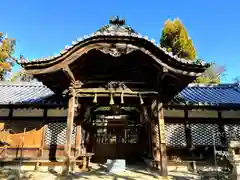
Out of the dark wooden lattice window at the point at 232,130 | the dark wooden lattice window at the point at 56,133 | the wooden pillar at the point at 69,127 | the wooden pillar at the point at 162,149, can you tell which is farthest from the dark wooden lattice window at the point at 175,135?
the wooden pillar at the point at 69,127

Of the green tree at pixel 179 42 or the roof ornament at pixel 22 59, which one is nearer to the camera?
the roof ornament at pixel 22 59

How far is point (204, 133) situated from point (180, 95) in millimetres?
2446

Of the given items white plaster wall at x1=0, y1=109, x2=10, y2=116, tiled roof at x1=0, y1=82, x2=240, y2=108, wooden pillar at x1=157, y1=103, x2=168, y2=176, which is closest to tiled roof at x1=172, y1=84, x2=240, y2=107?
tiled roof at x1=0, y1=82, x2=240, y2=108

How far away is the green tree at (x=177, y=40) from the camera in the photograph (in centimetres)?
3328

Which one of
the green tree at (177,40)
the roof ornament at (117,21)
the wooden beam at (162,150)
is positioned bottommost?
the wooden beam at (162,150)

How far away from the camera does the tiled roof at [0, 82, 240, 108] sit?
1009cm

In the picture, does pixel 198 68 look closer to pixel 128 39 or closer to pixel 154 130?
pixel 128 39

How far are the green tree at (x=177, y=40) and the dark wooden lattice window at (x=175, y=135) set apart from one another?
24.6 meters

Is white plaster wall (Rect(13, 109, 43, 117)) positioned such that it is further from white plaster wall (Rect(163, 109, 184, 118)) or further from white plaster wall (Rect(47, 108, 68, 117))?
white plaster wall (Rect(163, 109, 184, 118))

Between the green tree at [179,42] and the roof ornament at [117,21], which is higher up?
the green tree at [179,42]

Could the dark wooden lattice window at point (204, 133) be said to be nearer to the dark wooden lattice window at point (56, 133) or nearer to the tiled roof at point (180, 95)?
the tiled roof at point (180, 95)

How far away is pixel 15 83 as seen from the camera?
13.7 meters

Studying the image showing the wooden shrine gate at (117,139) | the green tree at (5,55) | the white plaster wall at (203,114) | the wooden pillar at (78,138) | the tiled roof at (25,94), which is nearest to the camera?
the wooden pillar at (78,138)

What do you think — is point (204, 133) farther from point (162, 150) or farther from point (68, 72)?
point (68, 72)
